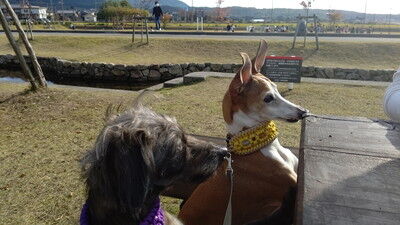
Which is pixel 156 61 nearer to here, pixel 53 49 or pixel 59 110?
pixel 53 49

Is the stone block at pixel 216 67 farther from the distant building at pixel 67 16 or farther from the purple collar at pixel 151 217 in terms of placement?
the distant building at pixel 67 16

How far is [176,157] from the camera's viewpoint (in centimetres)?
208

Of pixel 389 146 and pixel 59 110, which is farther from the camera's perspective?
pixel 59 110

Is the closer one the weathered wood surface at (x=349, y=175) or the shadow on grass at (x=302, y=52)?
the weathered wood surface at (x=349, y=175)

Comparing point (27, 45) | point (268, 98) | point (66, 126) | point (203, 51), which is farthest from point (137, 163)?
point (203, 51)

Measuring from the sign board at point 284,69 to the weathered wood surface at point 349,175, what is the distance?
22.6ft

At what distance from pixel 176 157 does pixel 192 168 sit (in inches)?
7.5

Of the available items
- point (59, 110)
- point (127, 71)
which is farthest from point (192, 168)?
point (127, 71)

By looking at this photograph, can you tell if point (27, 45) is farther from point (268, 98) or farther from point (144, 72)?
point (268, 98)

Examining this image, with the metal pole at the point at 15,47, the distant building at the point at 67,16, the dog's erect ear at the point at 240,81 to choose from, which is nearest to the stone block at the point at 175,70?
the metal pole at the point at 15,47

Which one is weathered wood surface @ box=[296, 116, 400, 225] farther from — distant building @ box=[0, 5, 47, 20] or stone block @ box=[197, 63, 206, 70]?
distant building @ box=[0, 5, 47, 20]

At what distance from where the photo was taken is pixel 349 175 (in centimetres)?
198

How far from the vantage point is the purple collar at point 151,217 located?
2.04 m

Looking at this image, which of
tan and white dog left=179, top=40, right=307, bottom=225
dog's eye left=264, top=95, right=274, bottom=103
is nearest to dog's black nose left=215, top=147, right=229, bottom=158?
tan and white dog left=179, top=40, right=307, bottom=225
